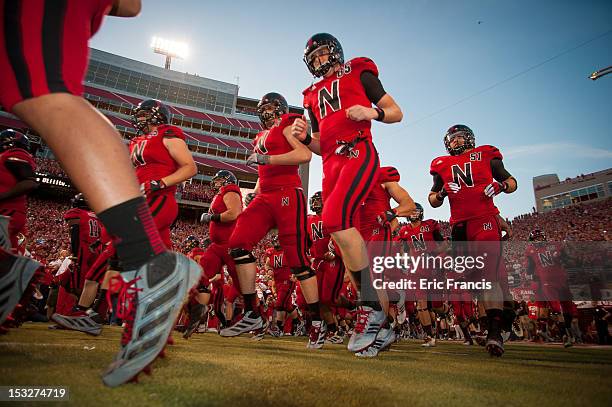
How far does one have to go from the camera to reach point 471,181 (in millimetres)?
4195

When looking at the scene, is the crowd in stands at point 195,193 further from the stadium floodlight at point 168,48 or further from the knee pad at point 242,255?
the knee pad at point 242,255

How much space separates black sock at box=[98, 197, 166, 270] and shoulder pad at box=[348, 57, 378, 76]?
8.26 feet

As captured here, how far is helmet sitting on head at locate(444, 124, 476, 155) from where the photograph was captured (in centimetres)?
453

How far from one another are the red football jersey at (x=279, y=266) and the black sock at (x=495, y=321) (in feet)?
Answer: 15.4

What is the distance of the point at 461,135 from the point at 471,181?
29.1 inches

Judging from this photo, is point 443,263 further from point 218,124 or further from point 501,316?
point 218,124

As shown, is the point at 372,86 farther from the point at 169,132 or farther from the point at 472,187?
the point at 169,132

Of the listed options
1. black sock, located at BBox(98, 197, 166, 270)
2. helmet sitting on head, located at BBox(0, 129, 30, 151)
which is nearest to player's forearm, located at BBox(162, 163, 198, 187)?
helmet sitting on head, located at BBox(0, 129, 30, 151)

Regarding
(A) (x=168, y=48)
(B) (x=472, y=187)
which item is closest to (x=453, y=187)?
(B) (x=472, y=187)

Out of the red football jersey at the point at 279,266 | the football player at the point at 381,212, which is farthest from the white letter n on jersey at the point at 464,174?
the red football jersey at the point at 279,266

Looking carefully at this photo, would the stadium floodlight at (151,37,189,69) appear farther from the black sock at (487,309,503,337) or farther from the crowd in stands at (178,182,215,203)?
the black sock at (487,309,503,337)

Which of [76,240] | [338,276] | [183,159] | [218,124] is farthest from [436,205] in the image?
[218,124]

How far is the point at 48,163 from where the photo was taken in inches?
1481

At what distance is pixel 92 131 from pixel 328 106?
Answer: 7.70 feet
